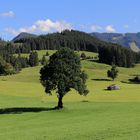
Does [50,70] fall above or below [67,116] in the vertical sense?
above

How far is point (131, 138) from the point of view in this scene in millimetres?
29297

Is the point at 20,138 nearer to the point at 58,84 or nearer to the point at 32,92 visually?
the point at 58,84

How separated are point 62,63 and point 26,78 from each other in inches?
4403

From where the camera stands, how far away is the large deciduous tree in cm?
7100

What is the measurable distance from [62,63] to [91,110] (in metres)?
11.0

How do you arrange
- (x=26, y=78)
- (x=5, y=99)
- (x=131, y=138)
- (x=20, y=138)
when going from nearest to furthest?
(x=131, y=138), (x=20, y=138), (x=5, y=99), (x=26, y=78)

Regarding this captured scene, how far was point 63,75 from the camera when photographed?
71.2 m

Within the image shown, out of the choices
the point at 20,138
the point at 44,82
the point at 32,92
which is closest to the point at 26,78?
the point at 32,92

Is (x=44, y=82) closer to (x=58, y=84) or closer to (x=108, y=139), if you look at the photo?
(x=58, y=84)

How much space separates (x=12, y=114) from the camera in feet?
213

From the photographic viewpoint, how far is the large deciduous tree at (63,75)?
7100 cm

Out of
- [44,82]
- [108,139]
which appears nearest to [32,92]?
[44,82]

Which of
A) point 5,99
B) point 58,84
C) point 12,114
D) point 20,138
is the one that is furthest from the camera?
point 5,99

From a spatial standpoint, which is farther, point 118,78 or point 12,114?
point 118,78
